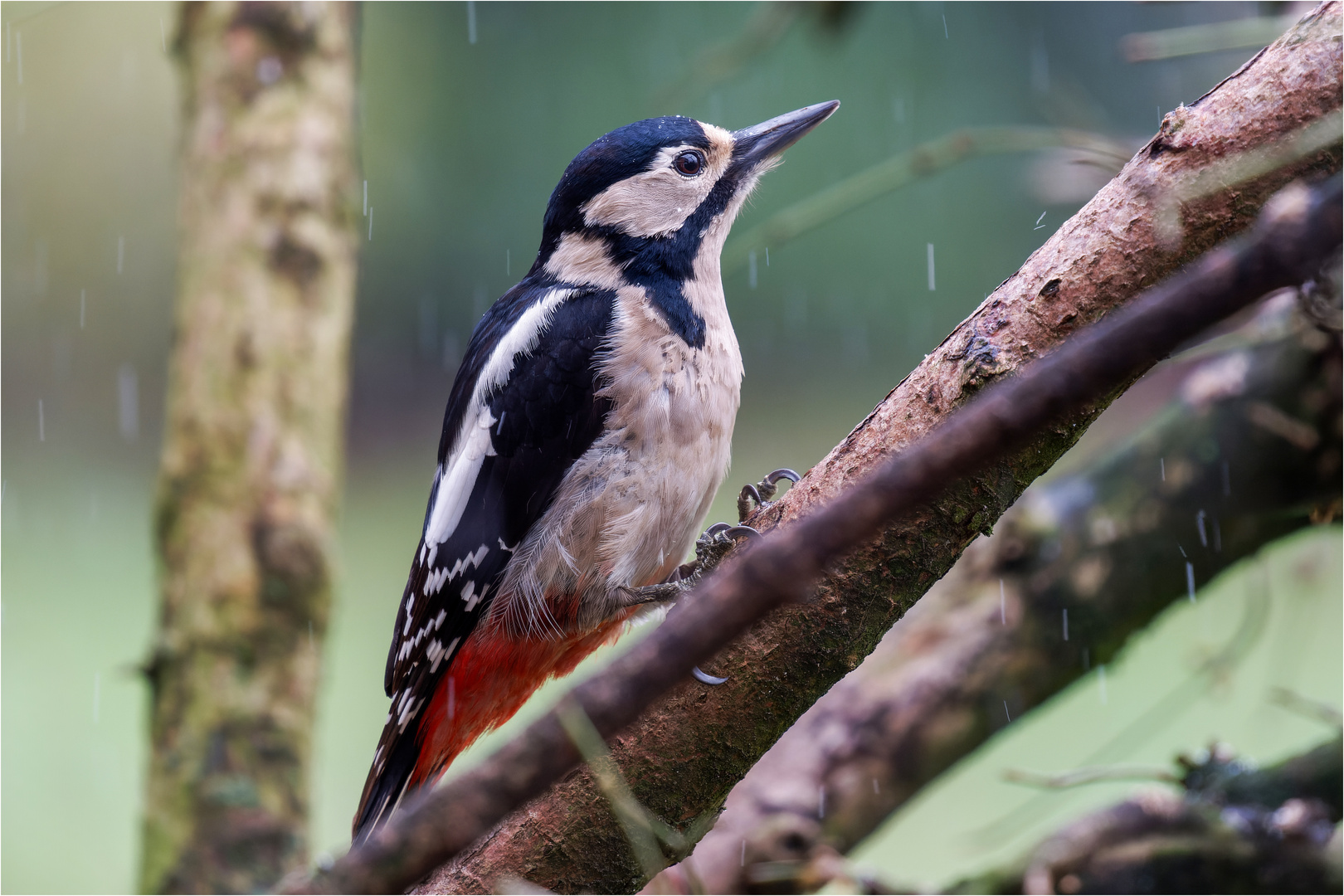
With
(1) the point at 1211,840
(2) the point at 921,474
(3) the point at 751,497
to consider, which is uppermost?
(2) the point at 921,474

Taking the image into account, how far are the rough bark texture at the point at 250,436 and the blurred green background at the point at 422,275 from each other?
173 cm

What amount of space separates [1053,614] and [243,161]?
2193mm

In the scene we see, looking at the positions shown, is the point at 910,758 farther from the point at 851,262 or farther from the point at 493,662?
the point at 851,262

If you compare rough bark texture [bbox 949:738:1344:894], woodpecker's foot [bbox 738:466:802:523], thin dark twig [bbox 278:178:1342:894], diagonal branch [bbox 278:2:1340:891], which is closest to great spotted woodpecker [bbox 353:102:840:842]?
woodpecker's foot [bbox 738:466:802:523]

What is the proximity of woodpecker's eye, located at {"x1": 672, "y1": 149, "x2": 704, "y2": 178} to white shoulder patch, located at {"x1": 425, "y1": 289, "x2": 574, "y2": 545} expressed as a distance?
385mm

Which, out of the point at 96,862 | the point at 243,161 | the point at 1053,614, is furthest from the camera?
the point at 96,862

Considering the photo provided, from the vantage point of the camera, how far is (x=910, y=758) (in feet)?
6.10

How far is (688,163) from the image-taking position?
210 cm

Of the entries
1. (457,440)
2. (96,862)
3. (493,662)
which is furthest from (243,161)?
(96,862)

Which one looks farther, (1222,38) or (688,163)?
(688,163)

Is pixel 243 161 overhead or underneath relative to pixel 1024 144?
overhead

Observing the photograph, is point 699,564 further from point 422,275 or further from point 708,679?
point 422,275

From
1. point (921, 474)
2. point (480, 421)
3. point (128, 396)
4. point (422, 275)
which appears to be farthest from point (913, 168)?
point (128, 396)

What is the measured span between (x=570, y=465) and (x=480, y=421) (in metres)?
0.21
